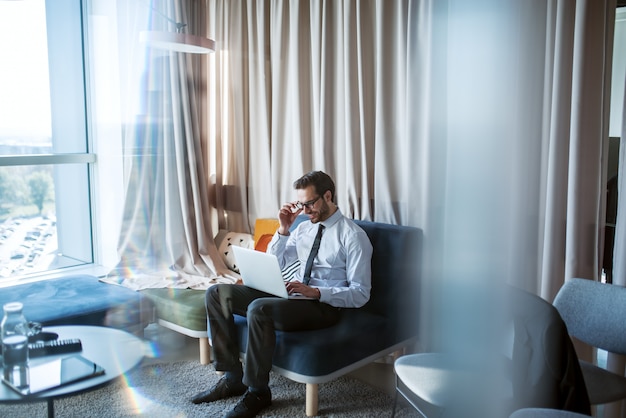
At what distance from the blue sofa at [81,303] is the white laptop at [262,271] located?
0.49 metres

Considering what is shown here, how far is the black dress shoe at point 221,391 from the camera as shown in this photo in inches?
62.4

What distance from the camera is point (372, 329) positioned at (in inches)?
62.6

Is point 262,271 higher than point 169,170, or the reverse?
point 169,170

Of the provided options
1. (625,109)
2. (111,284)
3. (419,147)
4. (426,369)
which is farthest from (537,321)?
(111,284)

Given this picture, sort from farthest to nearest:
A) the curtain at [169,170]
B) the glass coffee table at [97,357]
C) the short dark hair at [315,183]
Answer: the curtain at [169,170]
the short dark hair at [315,183]
the glass coffee table at [97,357]

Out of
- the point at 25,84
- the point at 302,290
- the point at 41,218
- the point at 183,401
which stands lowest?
the point at 183,401

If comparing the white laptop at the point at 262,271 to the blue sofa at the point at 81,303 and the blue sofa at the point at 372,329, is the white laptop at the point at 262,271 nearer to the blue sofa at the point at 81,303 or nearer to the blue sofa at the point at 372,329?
the blue sofa at the point at 372,329

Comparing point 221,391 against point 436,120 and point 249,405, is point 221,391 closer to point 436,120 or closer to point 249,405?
point 249,405

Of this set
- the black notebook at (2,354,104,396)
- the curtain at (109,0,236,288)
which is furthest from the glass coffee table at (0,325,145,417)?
the curtain at (109,0,236,288)

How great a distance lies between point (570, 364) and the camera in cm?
83

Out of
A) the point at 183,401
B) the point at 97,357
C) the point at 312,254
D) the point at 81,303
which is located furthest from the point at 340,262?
the point at 81,303

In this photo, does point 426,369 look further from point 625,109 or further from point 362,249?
point 625,109

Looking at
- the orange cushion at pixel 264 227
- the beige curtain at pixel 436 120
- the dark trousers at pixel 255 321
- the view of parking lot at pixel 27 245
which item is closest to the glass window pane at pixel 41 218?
the view of parking lot at pixel 27 245

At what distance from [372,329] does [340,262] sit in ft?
0.71
